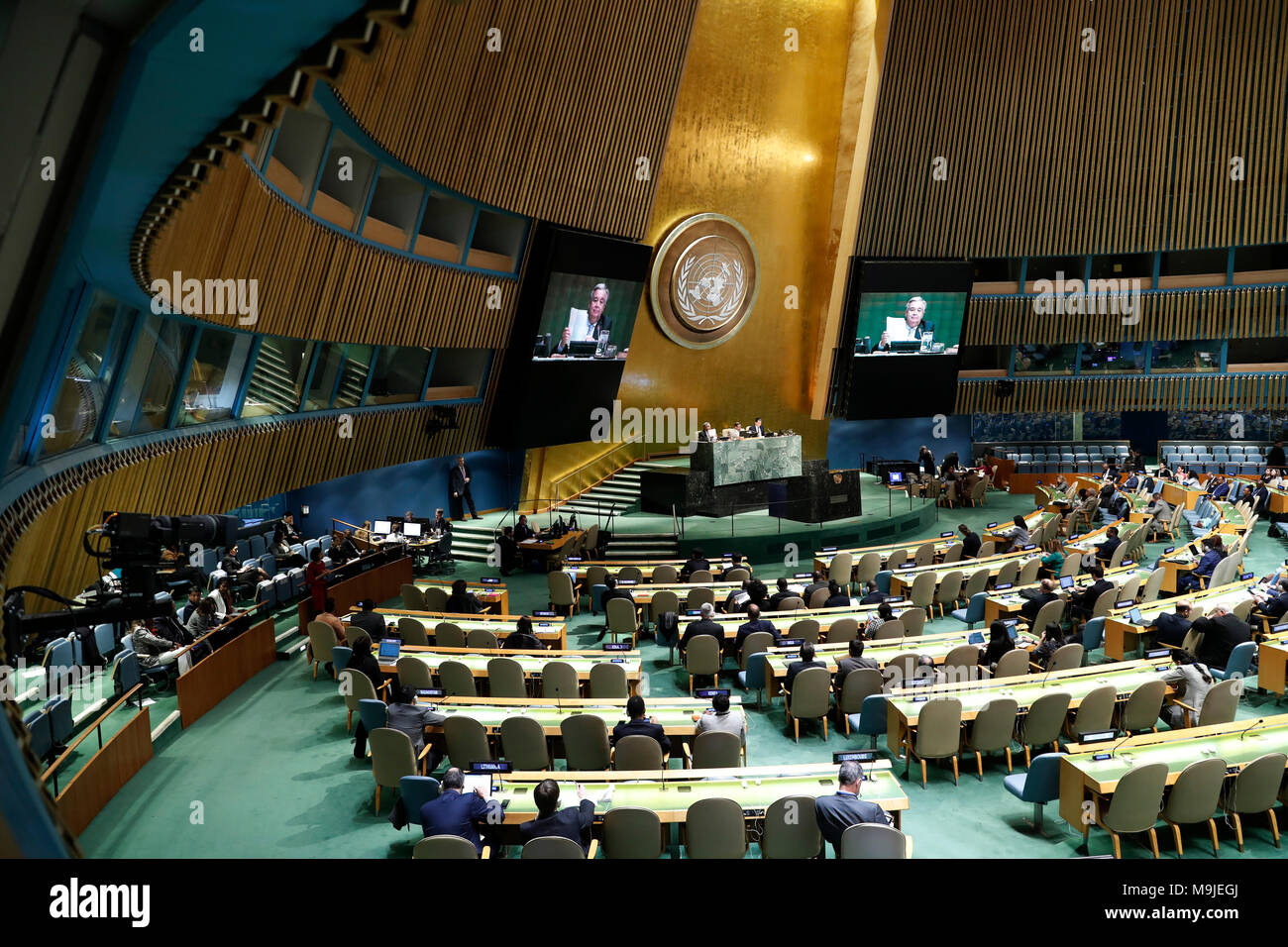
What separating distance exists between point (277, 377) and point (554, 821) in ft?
30.5

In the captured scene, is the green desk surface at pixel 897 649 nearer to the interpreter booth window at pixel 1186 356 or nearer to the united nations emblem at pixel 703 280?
the united nations emblem at pixel 703 280

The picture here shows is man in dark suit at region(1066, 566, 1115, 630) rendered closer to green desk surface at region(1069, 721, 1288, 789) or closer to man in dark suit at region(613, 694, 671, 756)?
green desk surface at region(1069, 721, 1288, 789)

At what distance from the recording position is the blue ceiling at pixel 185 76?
2.74 m

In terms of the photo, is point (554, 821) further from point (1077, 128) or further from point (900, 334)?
point (1077, 128)

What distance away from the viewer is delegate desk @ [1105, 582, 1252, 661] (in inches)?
411

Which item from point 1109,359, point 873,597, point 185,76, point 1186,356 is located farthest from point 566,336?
point 1186,356

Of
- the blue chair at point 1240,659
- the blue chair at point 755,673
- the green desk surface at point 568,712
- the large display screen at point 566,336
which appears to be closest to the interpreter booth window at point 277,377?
the large display screen at point 566,336

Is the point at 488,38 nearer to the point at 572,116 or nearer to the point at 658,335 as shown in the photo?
the point at 572,116

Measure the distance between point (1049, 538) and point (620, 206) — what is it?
34.4ft

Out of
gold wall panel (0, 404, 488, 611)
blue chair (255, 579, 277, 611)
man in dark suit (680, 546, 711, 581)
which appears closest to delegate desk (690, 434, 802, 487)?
man in dark suit (680, 546, 711, 581)

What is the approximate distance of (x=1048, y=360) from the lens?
998 inches

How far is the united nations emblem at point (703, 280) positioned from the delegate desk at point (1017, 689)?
14654 mm

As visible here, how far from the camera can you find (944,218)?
74.8 ft
